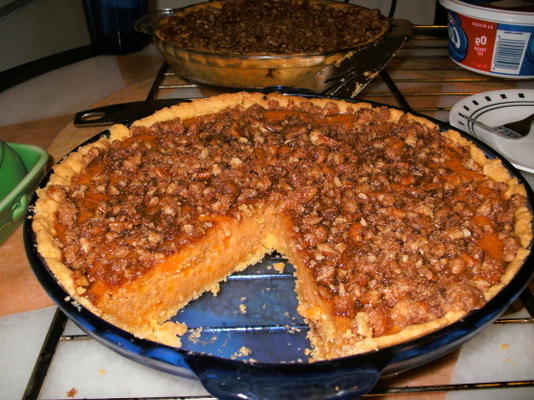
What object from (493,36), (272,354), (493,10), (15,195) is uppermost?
(493,10)

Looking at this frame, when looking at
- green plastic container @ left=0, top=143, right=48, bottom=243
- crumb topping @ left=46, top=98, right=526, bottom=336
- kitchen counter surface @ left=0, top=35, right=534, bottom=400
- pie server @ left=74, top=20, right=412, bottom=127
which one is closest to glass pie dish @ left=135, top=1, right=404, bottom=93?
pie server @ left=74, top=20, right=412, bottom=127

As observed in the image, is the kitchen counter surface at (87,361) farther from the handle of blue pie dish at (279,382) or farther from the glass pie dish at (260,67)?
the glass pie dish at (260,67)

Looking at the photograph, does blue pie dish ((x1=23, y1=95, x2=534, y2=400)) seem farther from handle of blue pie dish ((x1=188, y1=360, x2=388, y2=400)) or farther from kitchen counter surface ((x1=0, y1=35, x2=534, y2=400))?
kitchen counter surface ((x1=0, y1=35, x2=534, y2=400))

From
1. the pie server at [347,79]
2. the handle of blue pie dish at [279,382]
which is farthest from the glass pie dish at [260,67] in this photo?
the handle of blue pie dish at [279,382]

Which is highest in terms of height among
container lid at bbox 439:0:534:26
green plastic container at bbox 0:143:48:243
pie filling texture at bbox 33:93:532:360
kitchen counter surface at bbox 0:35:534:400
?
container lid at bbox 439:0:534:26

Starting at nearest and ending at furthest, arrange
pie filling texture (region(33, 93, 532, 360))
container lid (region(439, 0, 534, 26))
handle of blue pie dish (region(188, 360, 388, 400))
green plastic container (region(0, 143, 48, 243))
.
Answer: handle of blue pie dish (region(188, 360, 388, 400)) < pie filling texture (region(33, 93, 532, 360)) < green plastic container (region(0, 143, 48, 243)) < container lid (region(439, 0, 534, 26))

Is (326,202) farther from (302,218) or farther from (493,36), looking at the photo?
(493,36)

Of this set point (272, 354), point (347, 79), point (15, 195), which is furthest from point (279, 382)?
point (347, 79)
